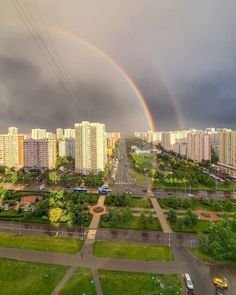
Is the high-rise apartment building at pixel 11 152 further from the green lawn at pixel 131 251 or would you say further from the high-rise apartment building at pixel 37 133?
the green lawn at pixel 131 251

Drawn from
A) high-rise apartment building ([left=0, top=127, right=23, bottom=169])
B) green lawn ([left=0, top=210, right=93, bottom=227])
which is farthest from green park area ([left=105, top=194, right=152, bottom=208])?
high-rise apartment building ([left=0, top=127, right=23, bottom=169])

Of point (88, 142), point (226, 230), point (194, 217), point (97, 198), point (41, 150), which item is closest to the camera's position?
point (226, 230)

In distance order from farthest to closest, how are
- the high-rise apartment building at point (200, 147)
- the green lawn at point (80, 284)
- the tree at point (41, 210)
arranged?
1. the high-rise apartment building at point (200, 147)
2. the tree at point (41, 210)
3. the green lawn at point (80, 284)

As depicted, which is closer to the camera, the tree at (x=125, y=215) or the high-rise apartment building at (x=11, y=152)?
the tree at (x=125, y=215)

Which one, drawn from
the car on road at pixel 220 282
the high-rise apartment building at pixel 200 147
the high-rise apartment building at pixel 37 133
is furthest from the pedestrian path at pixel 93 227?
the high-rise apartment building at pixel 37 133

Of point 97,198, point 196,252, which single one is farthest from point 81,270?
point 97,198

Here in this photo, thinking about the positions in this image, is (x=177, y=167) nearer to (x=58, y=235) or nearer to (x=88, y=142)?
(x=88, y=142)

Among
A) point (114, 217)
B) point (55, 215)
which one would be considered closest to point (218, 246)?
point (114, 217)

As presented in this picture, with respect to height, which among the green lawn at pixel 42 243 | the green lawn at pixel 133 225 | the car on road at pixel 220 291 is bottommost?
the car on road at pixel 220 291
